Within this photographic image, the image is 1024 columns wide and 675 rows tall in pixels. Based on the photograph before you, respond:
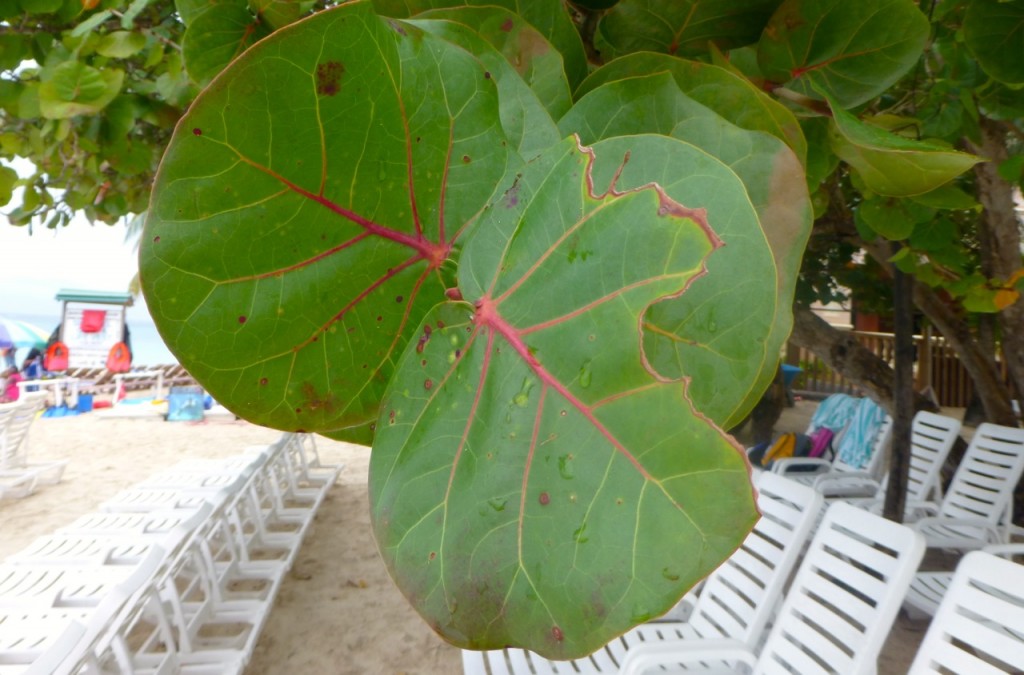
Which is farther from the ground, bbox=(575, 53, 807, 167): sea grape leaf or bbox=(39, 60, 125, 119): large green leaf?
bbox=(39, 60, 125, 119): large green leaf

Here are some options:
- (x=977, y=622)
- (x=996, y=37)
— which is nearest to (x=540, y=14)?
(x=996, y=37)

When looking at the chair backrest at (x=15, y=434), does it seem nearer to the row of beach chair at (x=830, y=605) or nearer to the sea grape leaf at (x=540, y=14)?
the row of beach chair at (x=830, y=605)

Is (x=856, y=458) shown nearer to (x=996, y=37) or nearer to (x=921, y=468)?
(x=921, y=468)

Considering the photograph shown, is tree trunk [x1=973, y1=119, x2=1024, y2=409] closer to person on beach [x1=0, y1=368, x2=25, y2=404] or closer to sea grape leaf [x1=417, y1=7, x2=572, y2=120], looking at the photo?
sea grape leaf [x1=417, y1=7, x2=572, y2=120]

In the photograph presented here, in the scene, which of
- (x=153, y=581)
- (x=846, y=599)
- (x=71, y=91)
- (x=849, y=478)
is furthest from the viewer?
(x=849, y=478)

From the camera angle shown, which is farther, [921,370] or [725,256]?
[921,370]

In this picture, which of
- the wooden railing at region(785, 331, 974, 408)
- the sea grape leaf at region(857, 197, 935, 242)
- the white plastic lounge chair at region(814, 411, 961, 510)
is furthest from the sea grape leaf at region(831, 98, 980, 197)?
the wooden railing at region(785, 331, 974, 408)
